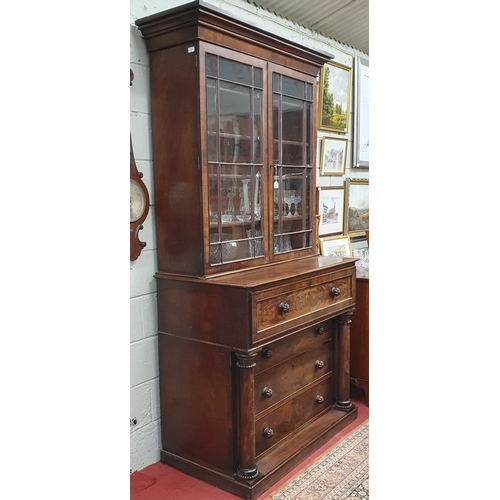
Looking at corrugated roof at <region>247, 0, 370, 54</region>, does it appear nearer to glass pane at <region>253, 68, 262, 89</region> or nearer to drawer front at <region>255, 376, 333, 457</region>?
glass pane at <region>253, 68, 262, 89</region>

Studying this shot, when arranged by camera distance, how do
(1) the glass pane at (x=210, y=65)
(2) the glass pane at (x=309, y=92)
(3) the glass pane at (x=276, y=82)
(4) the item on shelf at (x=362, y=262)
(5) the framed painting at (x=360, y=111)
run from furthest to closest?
(5) the framed painting at (x=360, y=111) → (4) the item on shelf at (x=362, y=262) → (2) the glass pane at (x=309, y=92) → (3) the glass pane at (x=276, y=82) → (1) the glass pane at (x=210, y=65)

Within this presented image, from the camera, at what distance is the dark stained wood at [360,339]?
3.27 meters

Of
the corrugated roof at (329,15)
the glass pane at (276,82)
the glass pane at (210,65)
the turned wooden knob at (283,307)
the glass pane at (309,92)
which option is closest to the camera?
the glass pane at (210,65)

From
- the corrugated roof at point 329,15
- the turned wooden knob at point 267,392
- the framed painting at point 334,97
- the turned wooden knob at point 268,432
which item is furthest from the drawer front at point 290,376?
the corrugated roof at point 329,15

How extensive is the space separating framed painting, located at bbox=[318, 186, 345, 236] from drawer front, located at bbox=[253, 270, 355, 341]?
2.80ft

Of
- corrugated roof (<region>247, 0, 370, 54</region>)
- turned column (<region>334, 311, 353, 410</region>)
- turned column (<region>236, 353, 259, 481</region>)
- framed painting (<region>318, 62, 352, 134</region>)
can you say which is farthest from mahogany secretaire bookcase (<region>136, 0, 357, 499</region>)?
framed painting (<region>318, 62, 352, 134</region>)

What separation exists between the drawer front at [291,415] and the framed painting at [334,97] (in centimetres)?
188

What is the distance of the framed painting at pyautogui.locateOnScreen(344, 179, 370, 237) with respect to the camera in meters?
4.00

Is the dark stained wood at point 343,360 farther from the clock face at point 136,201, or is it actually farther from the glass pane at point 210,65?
the glass pane at point 210,65
